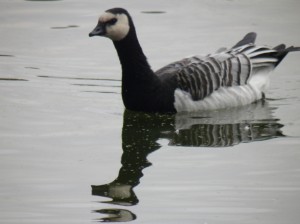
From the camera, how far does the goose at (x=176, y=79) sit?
1150 cm

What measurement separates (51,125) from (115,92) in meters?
1.87

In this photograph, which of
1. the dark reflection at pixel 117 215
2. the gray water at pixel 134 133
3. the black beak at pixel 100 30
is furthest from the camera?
the black beak at pixel 100 30

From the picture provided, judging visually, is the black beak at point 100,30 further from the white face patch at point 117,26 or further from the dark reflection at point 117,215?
the dark reflection at point 117,215

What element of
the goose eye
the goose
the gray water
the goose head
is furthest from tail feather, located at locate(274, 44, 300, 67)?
the goose eye

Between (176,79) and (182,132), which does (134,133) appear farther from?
(176,79)

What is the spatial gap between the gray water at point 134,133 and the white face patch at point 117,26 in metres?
0.96

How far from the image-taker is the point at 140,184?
8.85 meters

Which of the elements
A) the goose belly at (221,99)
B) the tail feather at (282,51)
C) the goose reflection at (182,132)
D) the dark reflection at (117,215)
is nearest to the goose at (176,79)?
the goose belly at (221,99)

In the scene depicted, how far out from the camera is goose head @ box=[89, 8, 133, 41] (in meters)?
11.4

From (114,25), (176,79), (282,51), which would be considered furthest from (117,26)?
(282,51)

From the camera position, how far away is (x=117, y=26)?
11430mm

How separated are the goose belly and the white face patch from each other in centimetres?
100

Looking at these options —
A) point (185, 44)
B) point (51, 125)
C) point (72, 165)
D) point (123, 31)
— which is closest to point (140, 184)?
point (72, 165)

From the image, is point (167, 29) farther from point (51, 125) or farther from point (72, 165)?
point (72, 165)
